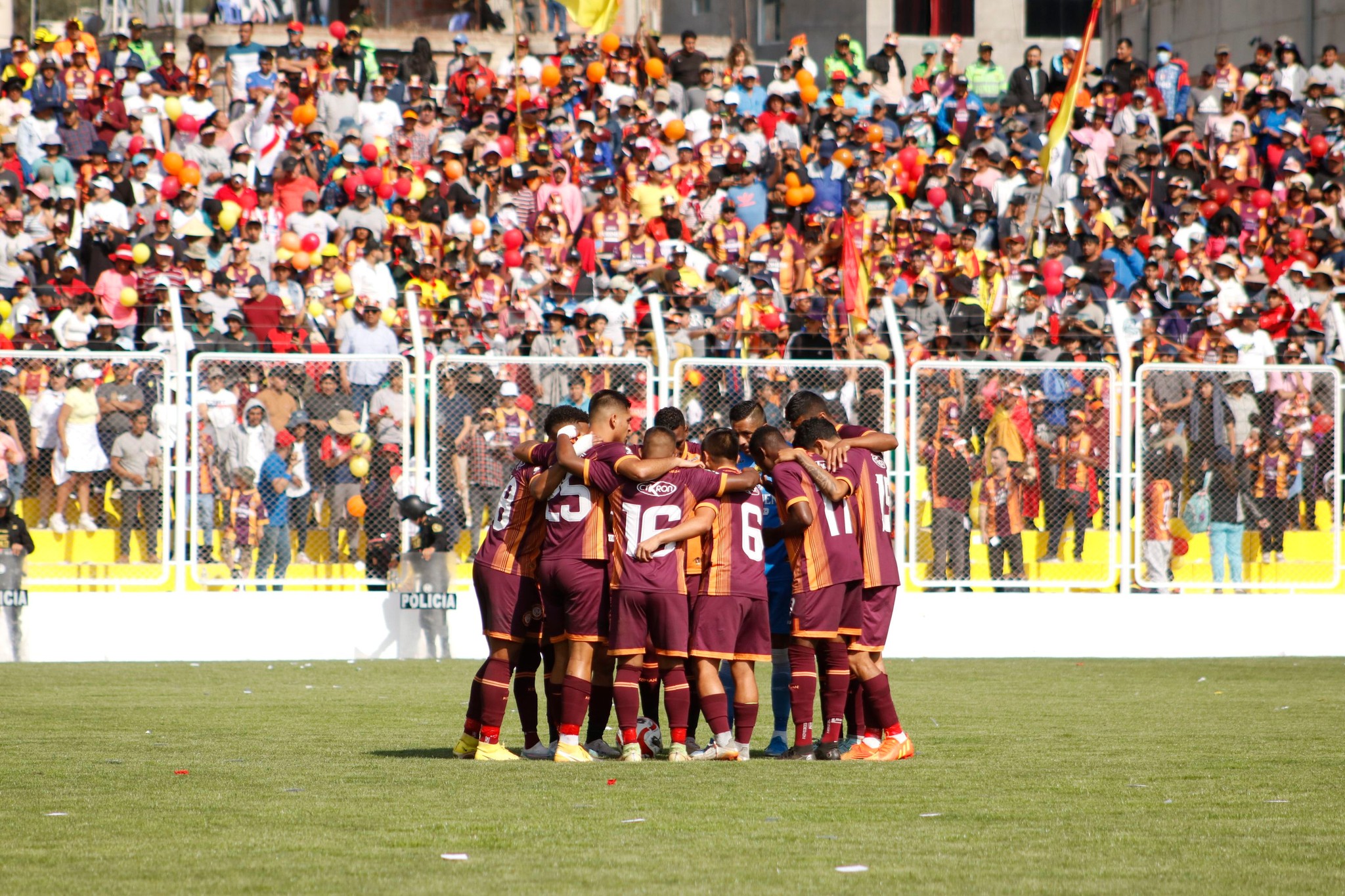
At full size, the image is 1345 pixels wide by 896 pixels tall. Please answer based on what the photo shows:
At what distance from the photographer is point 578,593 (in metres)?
8.64

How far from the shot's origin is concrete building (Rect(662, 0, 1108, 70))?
33.6m

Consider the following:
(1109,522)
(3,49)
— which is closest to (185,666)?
(1109,522)

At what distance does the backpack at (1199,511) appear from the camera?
15812 mm

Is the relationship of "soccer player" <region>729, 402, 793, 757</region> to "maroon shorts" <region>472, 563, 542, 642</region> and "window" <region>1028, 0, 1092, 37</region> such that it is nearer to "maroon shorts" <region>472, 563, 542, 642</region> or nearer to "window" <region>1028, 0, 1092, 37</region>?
"maroon shorts" <region>472, 563, 542, 642</region>

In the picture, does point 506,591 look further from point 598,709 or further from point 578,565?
point 598,709

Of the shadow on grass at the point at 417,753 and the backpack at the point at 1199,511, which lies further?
the backpack at the point at 1199,511

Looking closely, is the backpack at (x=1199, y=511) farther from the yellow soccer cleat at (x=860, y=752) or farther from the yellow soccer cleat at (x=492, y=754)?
the yellow soccer cleat at (x=492, y=754)

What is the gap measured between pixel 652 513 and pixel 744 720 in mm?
1163

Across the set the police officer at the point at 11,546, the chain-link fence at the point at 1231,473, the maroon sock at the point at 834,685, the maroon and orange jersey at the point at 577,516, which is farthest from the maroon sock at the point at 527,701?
the chain-link fence at the point at 1231,473

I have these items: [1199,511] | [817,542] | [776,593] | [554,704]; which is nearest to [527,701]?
[554,704]

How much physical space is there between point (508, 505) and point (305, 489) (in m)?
6.38

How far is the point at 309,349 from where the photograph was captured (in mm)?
16125

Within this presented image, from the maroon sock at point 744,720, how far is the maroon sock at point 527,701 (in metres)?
1.02

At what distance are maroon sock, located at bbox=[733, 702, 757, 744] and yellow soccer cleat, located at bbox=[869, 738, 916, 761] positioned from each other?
0.61 meters
